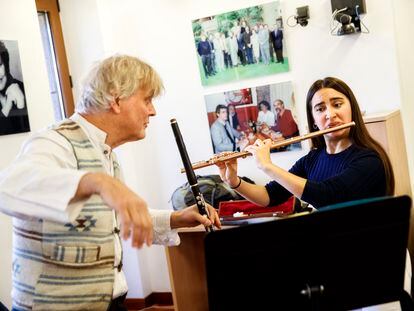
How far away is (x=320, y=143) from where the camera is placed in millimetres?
2371

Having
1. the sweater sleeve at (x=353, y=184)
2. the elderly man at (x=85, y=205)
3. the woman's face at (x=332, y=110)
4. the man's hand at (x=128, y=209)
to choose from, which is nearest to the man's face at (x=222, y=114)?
the woman's face at (x=332, y=110)

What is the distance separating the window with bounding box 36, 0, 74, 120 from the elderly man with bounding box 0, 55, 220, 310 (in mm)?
1950

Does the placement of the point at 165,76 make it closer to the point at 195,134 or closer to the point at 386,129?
the point at 195,134

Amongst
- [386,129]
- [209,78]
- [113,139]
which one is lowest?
[386,129]

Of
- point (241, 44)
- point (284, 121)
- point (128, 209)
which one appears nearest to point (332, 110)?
point (284, 121)

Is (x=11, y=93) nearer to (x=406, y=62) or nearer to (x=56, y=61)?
(x=56, y=61)

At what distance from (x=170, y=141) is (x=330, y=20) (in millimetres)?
1257

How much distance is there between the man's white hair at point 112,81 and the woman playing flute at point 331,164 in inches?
29.8

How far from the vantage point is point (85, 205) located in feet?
4.69

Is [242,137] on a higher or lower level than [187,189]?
higher

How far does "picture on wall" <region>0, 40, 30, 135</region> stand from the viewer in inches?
107

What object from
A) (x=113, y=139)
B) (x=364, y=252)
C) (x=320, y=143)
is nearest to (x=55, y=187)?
(x=113, y=139)

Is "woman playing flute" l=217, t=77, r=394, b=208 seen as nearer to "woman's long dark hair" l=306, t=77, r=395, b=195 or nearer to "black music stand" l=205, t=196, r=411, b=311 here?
"woman's long dark hair" l=306, t=77, r=395, b=195

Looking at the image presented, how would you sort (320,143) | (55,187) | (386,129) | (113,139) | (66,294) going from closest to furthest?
(55,187) < (66,294) < (113,139) < (320,143) < (386,129)
